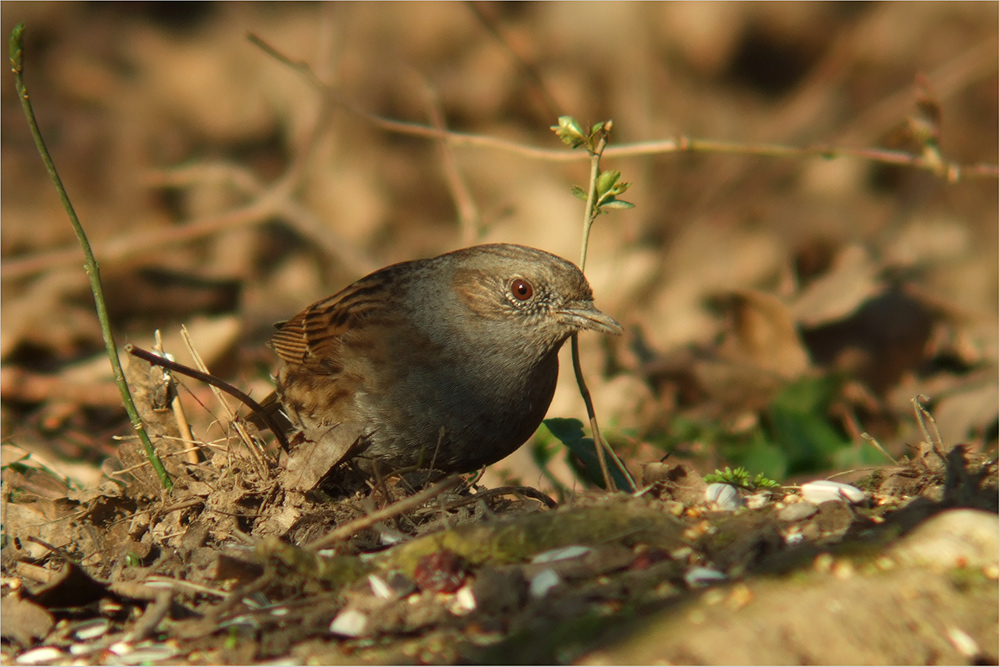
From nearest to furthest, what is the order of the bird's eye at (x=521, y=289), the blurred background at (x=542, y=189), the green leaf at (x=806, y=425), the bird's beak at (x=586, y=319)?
the bird's beak at (x=586, y=319)
the bird's eye at (x=521, y=289)
the green leaf at (x=806, y=425)
the blurred background at (x=542, y=189)

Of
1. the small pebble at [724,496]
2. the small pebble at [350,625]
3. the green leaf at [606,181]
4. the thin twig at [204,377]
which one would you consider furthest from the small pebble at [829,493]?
the thin twig at [204,377]

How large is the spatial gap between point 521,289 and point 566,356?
3.34 meters

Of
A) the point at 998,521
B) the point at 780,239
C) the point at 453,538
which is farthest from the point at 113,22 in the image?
the point at 998,521

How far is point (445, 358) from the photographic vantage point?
409cm

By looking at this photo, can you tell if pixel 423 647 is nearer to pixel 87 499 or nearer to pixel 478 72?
pixel 87 499

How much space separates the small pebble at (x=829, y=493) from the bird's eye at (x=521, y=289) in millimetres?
1432

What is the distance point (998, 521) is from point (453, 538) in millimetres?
1561

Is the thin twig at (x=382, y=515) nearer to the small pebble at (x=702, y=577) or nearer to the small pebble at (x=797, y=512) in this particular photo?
the small pebble at (x=702, y=577)

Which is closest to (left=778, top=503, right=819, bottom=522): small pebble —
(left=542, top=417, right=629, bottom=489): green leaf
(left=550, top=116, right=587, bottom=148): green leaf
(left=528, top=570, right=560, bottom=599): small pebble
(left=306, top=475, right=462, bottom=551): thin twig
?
(left=542, top=417, right=629, bottom=489): green leaf

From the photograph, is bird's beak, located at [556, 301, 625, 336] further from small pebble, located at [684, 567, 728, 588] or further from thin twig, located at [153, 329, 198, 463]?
thin twig, located at [153, 329, 198, 463]

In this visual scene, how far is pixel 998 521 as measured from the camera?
2820mm

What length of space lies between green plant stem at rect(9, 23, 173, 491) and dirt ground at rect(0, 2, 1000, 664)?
4.8 inches

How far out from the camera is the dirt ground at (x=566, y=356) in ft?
8.79

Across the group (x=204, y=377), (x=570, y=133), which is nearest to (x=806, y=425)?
(x=570, y=133)
